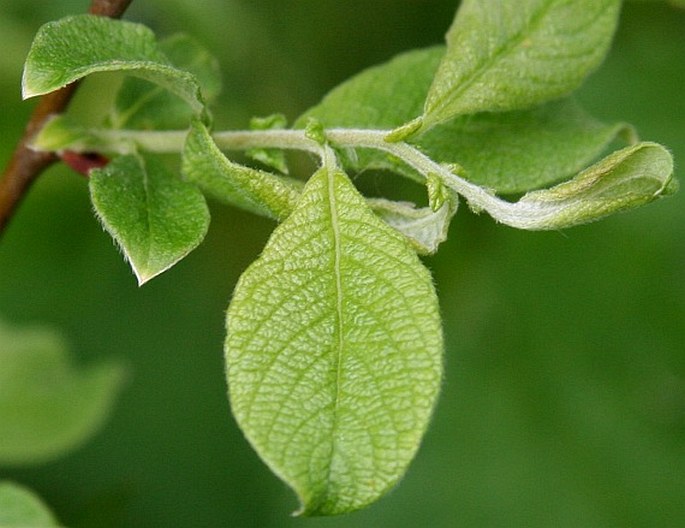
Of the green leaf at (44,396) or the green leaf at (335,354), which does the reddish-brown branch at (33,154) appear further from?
the green leaf at (44,396)

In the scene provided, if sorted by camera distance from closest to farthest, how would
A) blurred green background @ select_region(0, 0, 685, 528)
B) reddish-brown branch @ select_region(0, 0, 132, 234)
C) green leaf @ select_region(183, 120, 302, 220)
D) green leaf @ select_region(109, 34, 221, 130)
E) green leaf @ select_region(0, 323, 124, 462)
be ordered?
green leaf @ select_region(183, 120, 302, 220)
reddish-brown branch @ select_region(0, 0, 132, 234)
green leaf @ select_region(109, 34, 221, 130)
green leaf @ select_region(0, 323, 124, 462)
blurred green background @ select_region(0, 0, 685, 528)

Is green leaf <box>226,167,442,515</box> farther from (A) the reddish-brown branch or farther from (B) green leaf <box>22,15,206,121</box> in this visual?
(A) the reddish-brown branch

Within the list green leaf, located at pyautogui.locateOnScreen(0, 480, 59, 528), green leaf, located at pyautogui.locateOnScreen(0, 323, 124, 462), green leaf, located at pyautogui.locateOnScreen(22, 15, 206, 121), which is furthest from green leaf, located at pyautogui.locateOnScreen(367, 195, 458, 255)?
green leaf, located at pyautogui.locateOnScreen(0, 323, 124, 462)

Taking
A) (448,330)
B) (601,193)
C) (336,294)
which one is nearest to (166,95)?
(336,294)

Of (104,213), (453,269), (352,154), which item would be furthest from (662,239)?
(104,213)

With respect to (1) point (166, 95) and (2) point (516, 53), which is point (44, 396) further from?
(2) point (516, 53)

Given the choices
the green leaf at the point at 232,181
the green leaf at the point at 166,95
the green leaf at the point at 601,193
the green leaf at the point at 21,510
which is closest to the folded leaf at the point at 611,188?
the green leaf at the point at 601,193

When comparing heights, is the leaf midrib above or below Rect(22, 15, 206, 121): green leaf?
below
